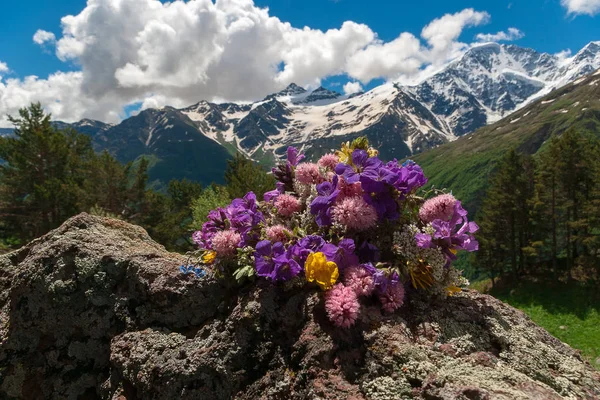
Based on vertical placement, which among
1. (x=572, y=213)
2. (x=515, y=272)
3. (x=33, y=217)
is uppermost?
(x=33, y=217)

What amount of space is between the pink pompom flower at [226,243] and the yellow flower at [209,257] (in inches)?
4.8

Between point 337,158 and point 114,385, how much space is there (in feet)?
8.32

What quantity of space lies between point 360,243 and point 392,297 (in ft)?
1.47

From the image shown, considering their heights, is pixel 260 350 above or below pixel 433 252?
below

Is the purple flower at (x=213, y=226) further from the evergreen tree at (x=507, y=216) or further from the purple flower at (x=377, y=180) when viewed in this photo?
the evergreen tree at (x=507, y=216)

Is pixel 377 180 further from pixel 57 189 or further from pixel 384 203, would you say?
pixel 57 189

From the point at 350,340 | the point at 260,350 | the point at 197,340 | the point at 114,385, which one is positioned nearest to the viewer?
the point at 350,340

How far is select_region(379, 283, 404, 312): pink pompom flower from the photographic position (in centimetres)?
244

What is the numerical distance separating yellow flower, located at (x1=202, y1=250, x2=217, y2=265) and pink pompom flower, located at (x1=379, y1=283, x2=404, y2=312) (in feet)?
4.34

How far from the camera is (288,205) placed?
9.93ft

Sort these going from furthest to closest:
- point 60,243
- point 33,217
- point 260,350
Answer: point 33,217
point 60,243
point 260,350

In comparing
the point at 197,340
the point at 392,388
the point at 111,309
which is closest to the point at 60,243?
the point at 111,309

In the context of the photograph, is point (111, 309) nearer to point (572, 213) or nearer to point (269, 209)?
point (269, 209)

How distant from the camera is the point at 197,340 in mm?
2688
